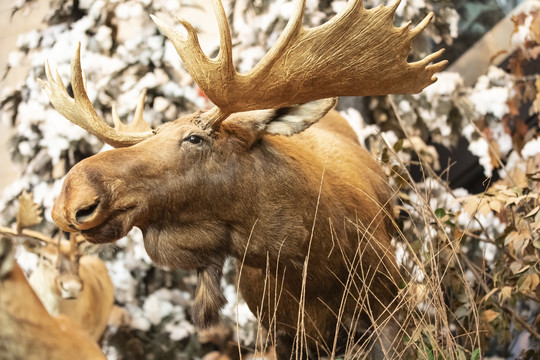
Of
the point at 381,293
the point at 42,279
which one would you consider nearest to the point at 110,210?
the point at 381,293

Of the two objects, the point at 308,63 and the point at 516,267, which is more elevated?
the point at 308,63

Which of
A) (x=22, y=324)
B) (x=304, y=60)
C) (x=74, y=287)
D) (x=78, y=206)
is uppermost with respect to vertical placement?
(x=304, y=60)

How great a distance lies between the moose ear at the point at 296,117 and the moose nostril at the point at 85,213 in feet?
1.57

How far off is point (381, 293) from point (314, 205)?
350 millimetres

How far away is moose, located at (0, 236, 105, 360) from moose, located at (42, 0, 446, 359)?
48 centimetres

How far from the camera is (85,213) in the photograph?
4.77 feet

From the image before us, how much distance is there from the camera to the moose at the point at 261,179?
1520 millimetres

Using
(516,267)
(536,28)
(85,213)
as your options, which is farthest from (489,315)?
(85,213)

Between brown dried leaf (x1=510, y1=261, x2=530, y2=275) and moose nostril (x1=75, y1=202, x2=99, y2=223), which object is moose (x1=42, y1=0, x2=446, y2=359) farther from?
brown dried leaf (x1=510, y1=261, x2=530, y2=275)

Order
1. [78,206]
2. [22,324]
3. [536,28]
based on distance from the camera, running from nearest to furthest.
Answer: [22,324] < [78,206] < [536,28]

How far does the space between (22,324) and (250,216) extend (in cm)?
76

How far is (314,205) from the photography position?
1.69 meters

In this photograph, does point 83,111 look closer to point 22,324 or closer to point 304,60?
point 304,60

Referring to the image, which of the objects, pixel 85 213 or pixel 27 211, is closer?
pixel 85 213
